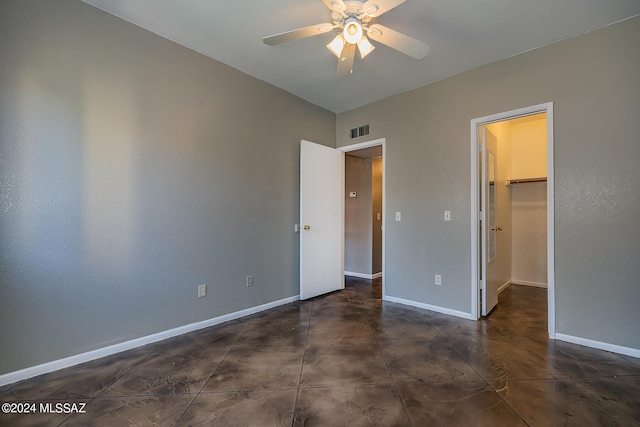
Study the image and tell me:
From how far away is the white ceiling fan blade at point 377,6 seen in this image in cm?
172

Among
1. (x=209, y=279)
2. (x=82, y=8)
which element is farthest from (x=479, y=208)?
(x=82, y=8)

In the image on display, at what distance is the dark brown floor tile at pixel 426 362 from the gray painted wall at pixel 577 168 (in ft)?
3.20

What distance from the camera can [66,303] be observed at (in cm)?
206

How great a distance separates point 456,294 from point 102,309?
3.38 meters

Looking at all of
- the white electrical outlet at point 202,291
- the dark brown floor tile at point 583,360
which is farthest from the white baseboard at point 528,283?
the white electrical outlet at point 202,291

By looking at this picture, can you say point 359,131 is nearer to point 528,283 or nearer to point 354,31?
point 354,31

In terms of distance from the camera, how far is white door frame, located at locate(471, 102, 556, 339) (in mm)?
2535

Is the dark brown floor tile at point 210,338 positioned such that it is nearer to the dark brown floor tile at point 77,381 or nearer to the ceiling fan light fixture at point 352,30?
the dark brown floor tile at point 77,381

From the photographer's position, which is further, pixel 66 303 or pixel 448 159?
pixel 448 159

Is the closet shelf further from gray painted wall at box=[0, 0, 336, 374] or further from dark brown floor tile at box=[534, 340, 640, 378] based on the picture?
gray painted wall at box=[0, 0, 336, 374]

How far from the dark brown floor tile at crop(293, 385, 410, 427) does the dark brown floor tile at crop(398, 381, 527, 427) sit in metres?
0.08

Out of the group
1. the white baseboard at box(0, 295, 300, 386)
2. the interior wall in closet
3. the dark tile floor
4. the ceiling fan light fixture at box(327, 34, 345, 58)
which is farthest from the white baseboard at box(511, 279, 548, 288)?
the ceiling fan light fixture at box(327, 34, 345, 58)

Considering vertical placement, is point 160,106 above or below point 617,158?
above

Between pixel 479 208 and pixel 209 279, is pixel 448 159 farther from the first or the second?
pixel 209 279
